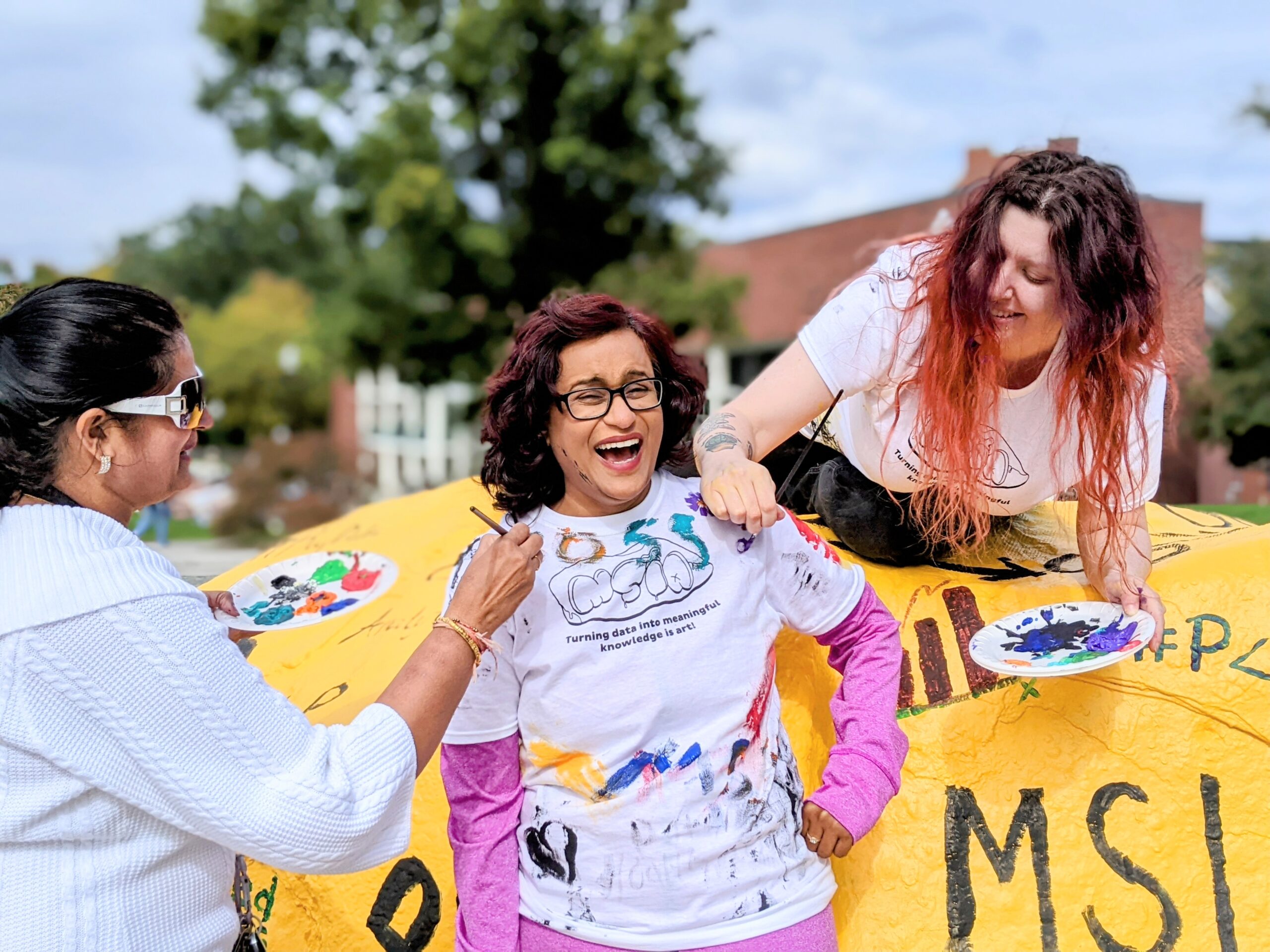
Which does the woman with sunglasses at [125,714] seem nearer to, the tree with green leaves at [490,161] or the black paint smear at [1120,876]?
the black paint smear at [1120,876]

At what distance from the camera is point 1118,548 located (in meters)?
2.36

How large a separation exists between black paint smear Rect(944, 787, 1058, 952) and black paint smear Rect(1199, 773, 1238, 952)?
0.33m

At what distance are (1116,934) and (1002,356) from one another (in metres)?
1.17

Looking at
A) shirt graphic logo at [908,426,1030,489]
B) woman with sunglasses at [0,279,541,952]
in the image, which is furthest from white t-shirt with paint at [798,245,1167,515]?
woman with sunglasses at [0,279,541,952]

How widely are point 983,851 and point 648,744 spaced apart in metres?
0.89

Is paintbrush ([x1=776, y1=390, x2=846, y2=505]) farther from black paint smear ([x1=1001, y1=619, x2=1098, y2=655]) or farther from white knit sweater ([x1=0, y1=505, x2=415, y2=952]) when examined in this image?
white knit sweater ([x1=0, y1=505, x2=415, y2=952])

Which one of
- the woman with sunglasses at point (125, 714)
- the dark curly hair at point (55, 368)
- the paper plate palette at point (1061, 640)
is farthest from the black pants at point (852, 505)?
the dark curly hair at point (55, 368)

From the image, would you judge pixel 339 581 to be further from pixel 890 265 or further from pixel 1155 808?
pixel 1155 808

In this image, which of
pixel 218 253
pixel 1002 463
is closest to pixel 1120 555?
pixel 1002 463

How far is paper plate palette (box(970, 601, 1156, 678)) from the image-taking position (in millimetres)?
2076

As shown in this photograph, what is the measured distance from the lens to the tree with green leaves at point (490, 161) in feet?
43.1

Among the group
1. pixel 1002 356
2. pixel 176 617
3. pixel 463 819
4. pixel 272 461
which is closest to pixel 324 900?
pixel 463 819

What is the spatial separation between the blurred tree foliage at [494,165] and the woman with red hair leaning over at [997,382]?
11.0 metres

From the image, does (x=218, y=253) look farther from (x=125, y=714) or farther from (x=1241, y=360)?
(x=125, y=714)
